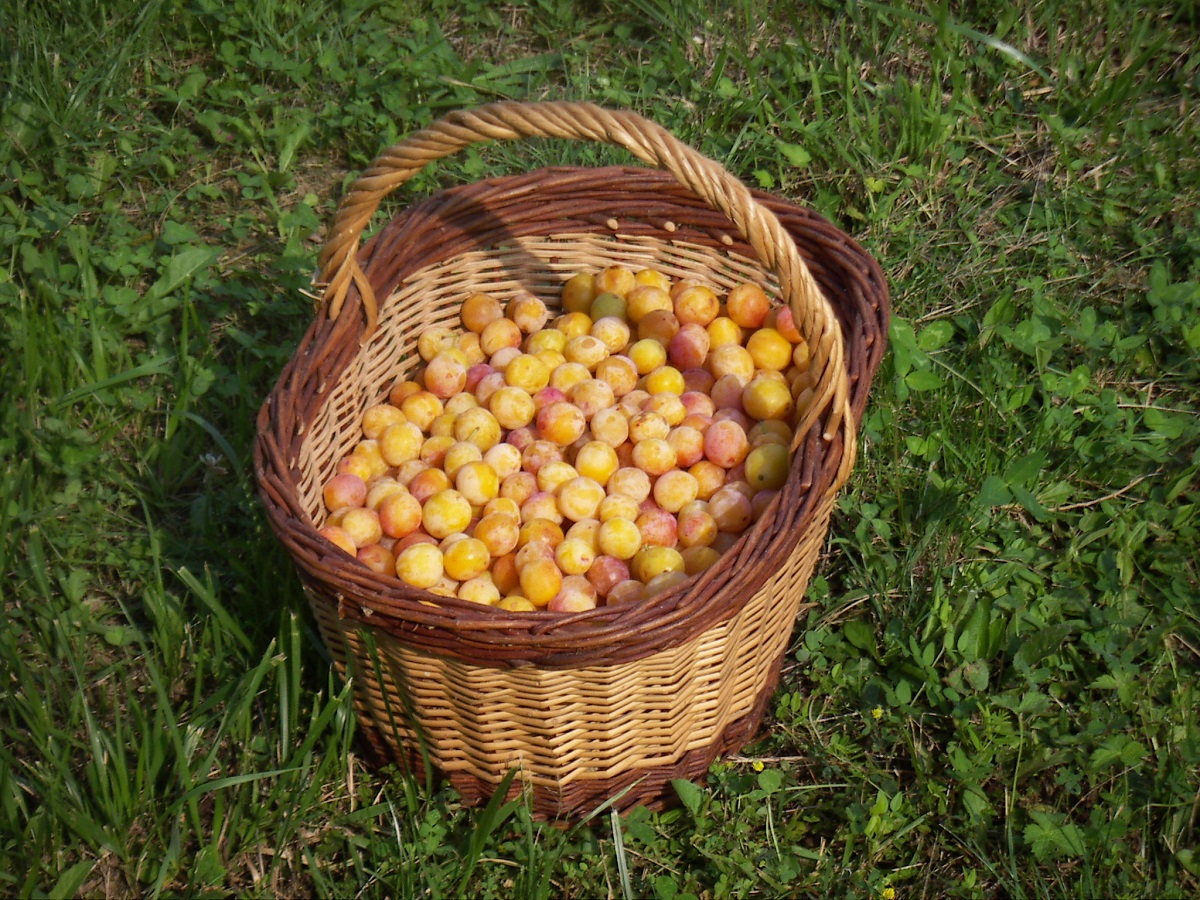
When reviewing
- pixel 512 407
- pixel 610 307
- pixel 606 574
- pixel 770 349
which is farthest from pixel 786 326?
pixel 606 574

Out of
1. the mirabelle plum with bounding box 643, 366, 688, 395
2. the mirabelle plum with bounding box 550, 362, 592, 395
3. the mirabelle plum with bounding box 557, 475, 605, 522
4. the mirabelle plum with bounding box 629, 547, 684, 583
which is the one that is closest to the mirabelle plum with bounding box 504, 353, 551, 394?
the mirabelle plum with bounding box 550, 362, 592, 395

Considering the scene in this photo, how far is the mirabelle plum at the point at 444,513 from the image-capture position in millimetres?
2178

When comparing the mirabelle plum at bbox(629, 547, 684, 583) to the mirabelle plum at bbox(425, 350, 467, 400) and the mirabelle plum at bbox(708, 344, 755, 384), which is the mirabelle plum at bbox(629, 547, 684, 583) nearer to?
the mirabelle plum at bbox(708, 344, 755, 384)

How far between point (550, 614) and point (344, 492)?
29.6 inches

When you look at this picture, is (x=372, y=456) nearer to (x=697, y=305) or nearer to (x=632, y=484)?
(x=632, y=484)

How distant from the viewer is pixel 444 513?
7.14ft

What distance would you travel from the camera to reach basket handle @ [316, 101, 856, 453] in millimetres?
1749

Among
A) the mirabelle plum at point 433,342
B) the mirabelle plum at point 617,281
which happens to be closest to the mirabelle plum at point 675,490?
the mirabelle plum at point 617,281

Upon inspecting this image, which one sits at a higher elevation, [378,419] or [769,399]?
[769,399]

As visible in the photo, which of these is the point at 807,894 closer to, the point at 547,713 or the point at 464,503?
the point at 547,713

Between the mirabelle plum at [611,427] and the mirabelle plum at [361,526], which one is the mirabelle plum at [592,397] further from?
the mirabelle plum at [361,526]

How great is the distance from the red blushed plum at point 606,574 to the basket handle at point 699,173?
0.44m

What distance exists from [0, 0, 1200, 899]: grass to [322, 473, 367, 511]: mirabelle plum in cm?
23

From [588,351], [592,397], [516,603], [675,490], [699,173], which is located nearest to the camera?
[699,173]
